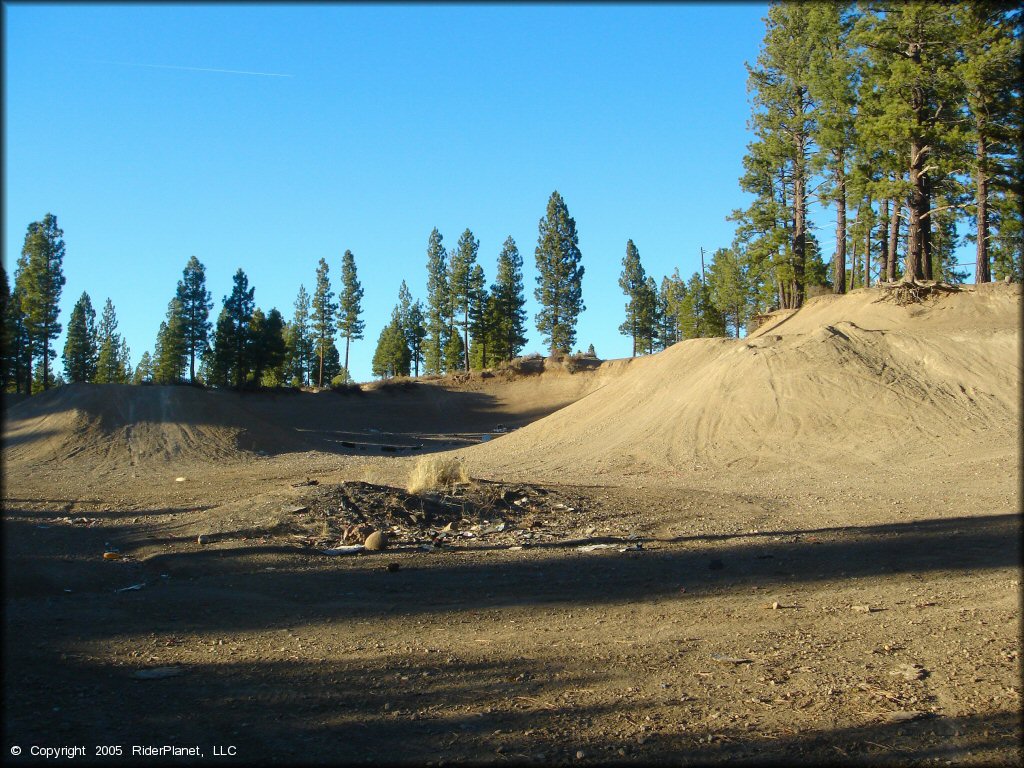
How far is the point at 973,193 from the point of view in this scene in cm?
3378

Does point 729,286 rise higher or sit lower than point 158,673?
higher

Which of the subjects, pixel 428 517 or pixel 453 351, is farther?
pixel 453 351

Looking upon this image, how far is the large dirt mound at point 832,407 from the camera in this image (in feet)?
75.5

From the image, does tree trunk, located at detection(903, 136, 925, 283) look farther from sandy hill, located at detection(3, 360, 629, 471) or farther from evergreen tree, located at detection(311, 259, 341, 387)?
evergreen tree, located at detection(311, 259, 341, 387)

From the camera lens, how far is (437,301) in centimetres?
8025

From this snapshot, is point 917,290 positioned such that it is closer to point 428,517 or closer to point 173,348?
point 428,517

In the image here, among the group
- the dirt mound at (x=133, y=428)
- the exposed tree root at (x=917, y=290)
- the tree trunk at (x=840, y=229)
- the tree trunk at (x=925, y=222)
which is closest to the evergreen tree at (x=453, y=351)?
the dirt mound at (x=133, y=428)

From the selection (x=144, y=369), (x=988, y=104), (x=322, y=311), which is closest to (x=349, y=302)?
(x=322, y=311)

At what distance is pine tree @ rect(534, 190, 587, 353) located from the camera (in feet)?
244

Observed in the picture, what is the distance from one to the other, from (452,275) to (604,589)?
6750 cm

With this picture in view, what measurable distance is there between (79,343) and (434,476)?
63.9 metres

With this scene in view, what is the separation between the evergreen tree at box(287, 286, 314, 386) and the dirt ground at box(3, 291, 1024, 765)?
63435 mm

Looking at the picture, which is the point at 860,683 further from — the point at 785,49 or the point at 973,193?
the point at 785,49

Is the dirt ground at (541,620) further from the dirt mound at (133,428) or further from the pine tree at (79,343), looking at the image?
the pine tree at (79,343)
